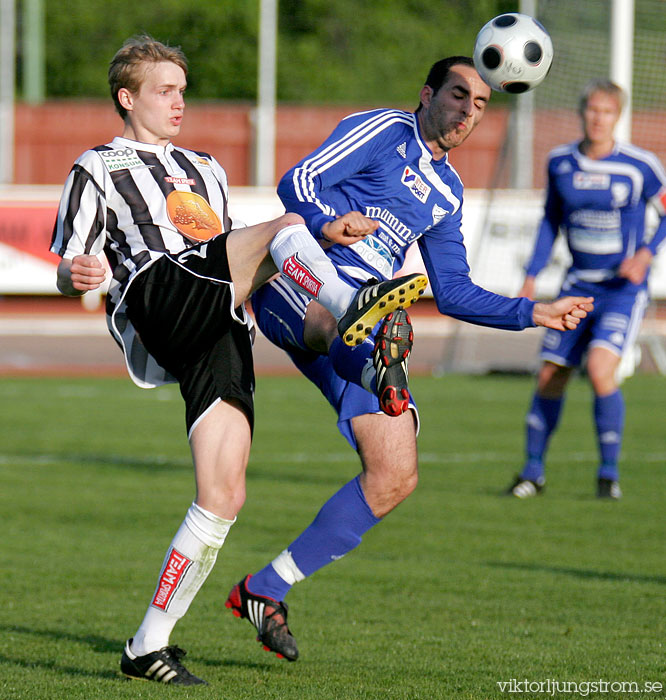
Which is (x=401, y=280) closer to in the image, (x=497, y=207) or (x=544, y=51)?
(x=544, y=51)

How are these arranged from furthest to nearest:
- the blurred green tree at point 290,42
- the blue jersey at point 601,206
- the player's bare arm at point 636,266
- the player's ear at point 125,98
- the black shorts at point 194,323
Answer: the blurred green tree at point 290,42 → the blue jersey at point 601,206 → the player's bare arm at point 636,266 → the player's ear at point 125,98 → the black shorts at point 194,323

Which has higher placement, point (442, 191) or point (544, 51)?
point (544, 51)

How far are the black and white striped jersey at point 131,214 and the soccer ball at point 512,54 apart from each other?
1.18 metres

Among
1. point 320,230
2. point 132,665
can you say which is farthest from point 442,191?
point 132,665

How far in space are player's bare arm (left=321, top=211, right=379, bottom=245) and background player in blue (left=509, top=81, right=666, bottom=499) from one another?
13.6 ft

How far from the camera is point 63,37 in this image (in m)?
26.8

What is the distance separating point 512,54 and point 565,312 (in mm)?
1320

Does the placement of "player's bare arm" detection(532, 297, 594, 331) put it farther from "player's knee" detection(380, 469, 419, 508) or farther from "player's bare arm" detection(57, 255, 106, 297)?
"player's bare arm" detection(57, 255, 106, 297)

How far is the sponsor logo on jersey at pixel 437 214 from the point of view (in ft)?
15.5

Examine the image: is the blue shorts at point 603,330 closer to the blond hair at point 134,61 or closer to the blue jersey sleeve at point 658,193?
the blue jersey sleeve at point 658,193

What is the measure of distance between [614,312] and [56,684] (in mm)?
4934

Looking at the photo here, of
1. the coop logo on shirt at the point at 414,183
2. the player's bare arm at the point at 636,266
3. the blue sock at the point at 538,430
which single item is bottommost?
the blue sock at the point at 538,430

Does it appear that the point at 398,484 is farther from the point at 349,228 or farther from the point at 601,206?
the point at 601,206

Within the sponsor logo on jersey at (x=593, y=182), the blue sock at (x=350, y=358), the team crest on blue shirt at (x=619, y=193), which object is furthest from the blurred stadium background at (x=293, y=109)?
the blue sock at (x=350, y=358)
